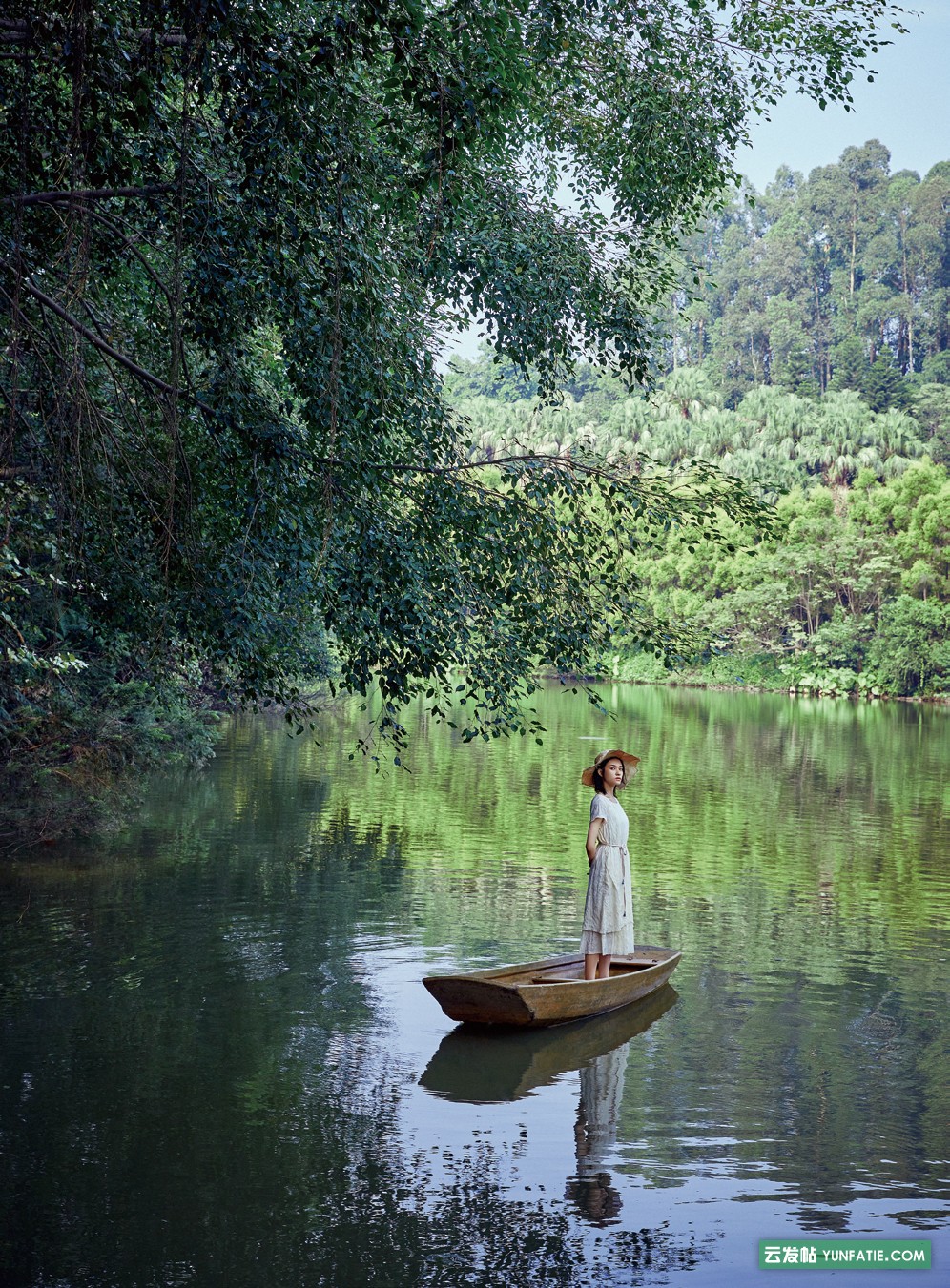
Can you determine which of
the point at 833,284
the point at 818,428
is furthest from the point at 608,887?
the point at 833,284

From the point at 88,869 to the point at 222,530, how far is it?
914cm

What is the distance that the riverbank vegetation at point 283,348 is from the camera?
6.91 meters

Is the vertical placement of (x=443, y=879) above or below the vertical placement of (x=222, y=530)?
below

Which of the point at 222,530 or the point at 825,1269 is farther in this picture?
the point at 222,530

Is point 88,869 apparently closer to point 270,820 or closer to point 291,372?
point 270,820

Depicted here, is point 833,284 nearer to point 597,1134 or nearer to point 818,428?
point 818,428

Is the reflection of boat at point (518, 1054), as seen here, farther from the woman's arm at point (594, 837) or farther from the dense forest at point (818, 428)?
the dense forest at point (818, 428)

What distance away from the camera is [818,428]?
81.0m

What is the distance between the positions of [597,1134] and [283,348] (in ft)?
17.2

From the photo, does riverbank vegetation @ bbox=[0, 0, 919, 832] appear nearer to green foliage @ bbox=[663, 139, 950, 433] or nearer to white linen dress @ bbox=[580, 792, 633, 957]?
white linen dress @ bbox=[580, 792, 633, 957]

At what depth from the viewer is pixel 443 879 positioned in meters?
17.0

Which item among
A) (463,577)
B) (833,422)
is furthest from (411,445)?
(833,422)

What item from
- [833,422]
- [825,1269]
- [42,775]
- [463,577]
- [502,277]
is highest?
[833,422]

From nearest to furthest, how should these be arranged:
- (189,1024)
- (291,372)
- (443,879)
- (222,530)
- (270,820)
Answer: (291,372)
(222,530)
(189,1024)
(443,879)
(270,820)
